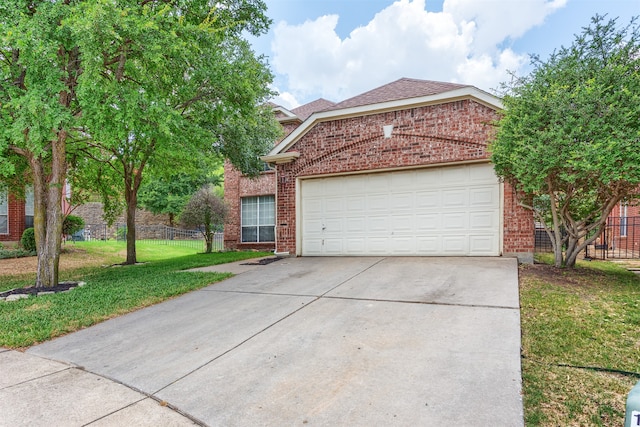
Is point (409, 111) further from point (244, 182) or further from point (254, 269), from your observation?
point (244, 182)

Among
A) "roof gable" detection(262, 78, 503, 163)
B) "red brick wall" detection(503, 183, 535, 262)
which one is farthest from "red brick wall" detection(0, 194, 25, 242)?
"red brick wall" detection(503, 183, 535, 262)

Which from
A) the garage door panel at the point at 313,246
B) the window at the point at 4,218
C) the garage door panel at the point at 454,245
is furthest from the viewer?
the window at the point at 4,218

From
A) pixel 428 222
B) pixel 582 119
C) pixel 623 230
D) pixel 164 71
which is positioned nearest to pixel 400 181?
pixel 428 222

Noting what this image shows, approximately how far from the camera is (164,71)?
7168 mm

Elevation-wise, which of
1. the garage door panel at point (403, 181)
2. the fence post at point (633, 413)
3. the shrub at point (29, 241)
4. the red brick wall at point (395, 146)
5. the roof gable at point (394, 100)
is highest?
the roof gable at point (394, 100)

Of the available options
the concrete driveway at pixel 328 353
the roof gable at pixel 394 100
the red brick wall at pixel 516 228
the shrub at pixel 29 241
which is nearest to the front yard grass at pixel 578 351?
the concrete driveway at pixel 328 353

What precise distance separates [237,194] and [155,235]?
39.3ft

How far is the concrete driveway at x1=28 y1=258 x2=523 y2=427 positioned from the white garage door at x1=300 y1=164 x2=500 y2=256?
2490mm

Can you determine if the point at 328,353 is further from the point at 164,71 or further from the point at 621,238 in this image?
the point at 621,238

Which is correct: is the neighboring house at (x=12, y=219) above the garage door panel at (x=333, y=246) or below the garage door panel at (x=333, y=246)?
above

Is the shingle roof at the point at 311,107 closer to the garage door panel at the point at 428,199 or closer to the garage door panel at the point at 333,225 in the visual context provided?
the garage door panel at the point at 333,225

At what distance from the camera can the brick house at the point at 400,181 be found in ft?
27.4

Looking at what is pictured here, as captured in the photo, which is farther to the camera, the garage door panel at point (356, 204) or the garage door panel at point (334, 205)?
the garage door panel at point (334, 205)

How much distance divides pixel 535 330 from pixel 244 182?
1524 centimetres
